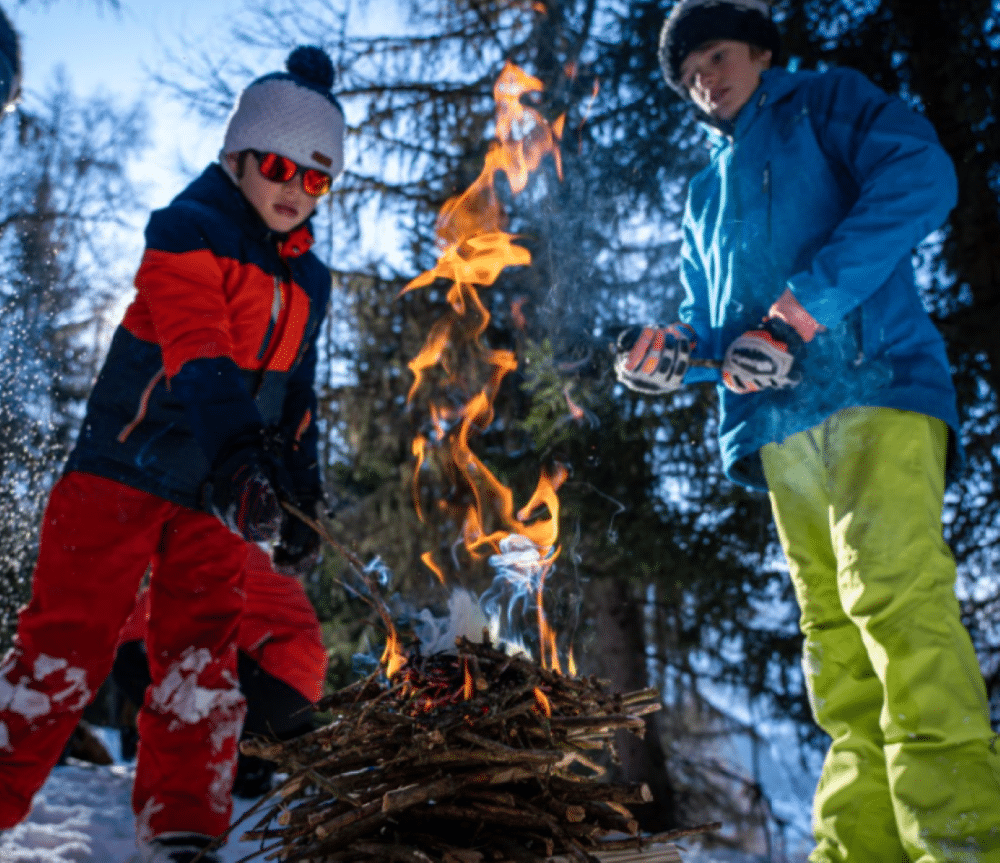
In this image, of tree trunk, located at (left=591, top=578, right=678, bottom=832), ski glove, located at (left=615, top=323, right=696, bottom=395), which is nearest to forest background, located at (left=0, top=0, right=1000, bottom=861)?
tree trunk, located at (left=591, top=578, right=678, bottom=832)

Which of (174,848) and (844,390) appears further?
(844,390)

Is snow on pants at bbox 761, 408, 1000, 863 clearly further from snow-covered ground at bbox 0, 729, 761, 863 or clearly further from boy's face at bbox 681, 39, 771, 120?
boy's face at bbox 681, 39, 771, 120

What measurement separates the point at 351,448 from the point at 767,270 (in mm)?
4767

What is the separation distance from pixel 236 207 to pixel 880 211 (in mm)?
2039

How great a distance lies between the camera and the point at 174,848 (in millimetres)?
2250

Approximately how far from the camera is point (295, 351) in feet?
10.4

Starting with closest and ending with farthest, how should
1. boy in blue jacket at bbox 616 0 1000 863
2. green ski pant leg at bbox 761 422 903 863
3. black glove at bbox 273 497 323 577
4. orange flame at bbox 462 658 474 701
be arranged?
orange flame at bbox 462 658 474 701
boy in blue jacket at bbox 616 0 1000 863
green ski pant leg at bbox 761 422 903 863
black glove at bbox 273 497 323 577

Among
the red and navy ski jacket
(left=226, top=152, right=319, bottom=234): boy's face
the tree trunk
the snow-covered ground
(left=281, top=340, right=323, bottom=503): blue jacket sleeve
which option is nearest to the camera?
the red and navy ski jacket

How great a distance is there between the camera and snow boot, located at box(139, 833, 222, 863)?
7.27 ft

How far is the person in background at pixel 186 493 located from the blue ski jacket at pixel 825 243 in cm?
142

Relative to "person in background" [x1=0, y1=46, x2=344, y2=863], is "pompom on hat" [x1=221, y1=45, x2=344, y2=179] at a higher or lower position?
higher

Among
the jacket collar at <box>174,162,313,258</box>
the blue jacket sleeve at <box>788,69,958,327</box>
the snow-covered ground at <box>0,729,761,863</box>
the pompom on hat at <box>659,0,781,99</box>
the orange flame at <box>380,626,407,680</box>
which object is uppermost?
the pompom on hat at <box>659,0,781,99</box>

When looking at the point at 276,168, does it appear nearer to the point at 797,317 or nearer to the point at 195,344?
the point at 195,344

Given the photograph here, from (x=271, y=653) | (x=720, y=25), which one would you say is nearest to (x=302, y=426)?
(x=271, y=653)
